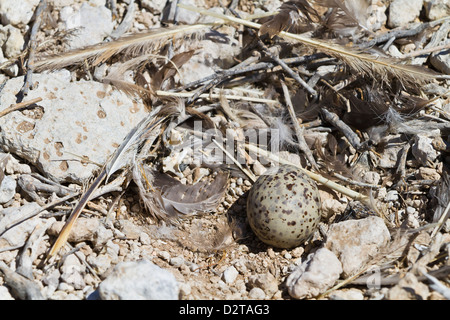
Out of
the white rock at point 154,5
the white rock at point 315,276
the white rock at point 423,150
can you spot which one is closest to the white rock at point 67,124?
the white rock at point 154,5

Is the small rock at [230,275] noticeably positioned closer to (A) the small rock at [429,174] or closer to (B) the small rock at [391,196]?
(B) the small rock at [391,196]

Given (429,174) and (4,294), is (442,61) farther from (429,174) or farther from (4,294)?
(4,294)

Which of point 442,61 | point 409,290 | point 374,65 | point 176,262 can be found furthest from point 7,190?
point 442,61

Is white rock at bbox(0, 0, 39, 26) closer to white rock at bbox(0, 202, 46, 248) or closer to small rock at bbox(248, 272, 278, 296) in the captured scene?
white rock at bbox(0, 202, 46, 248)

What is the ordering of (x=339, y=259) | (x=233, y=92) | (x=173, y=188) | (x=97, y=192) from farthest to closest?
(x=233, y=92)
(x=173, y=188)
(x=97, y=192)
(x=339, y=259)

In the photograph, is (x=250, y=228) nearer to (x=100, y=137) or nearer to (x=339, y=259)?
(x=339, y=259)

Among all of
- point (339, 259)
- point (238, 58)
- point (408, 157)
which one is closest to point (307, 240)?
point (339, 259)
